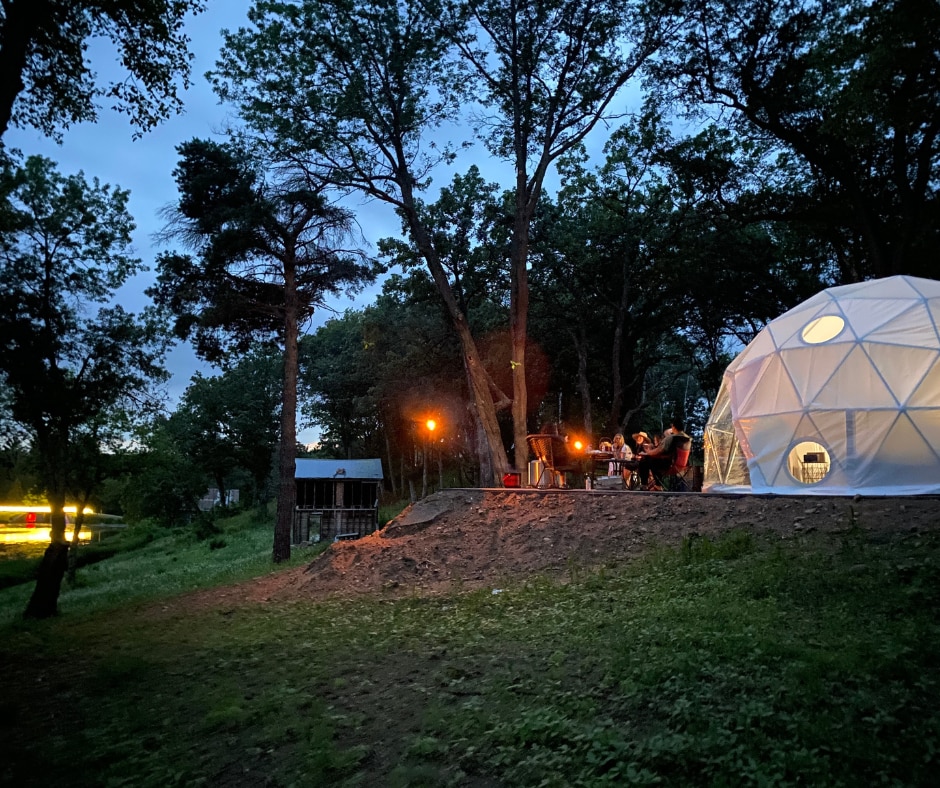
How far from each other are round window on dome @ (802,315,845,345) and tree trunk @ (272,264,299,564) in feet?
40.2

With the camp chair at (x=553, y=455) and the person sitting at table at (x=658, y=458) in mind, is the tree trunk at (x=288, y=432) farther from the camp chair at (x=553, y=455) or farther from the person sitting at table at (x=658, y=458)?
the person sitting at table at (x=658, y=458)

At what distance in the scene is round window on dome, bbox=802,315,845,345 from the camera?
12055mm

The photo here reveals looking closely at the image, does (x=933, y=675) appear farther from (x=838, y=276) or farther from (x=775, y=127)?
(x=838, y=276)

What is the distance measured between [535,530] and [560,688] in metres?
5.87

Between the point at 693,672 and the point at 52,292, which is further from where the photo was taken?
the point at 52,292

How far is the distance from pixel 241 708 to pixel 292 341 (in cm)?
1293

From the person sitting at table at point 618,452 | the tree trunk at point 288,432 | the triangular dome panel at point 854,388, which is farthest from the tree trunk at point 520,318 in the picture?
the triangular dome panel at point 854,388

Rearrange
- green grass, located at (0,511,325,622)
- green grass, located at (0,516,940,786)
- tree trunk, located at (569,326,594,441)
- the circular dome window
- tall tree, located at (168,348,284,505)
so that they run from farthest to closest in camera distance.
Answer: tall tree, located at (168,348,284,505)
tree trunk, located at (569,326,594,441)
green grass, located at (0,511,325,622)
the circular dome window
green grass, located at (0,516,940,786)

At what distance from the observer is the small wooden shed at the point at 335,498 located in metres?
28.2

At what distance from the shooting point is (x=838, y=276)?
24906 mm

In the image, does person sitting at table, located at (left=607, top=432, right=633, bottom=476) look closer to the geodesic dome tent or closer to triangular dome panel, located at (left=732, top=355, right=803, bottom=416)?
the geodesic dome tent

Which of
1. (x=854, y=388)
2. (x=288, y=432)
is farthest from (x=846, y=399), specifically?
(x=288, y=432)

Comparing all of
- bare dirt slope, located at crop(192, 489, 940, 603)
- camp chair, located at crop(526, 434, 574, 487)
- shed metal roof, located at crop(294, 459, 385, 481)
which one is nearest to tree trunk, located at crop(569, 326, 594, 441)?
camp chair, located at crop(526, 434, 574, 487)

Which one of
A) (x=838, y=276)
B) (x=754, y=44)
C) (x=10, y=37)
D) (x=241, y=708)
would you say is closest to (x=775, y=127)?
(x=754, y=44)
